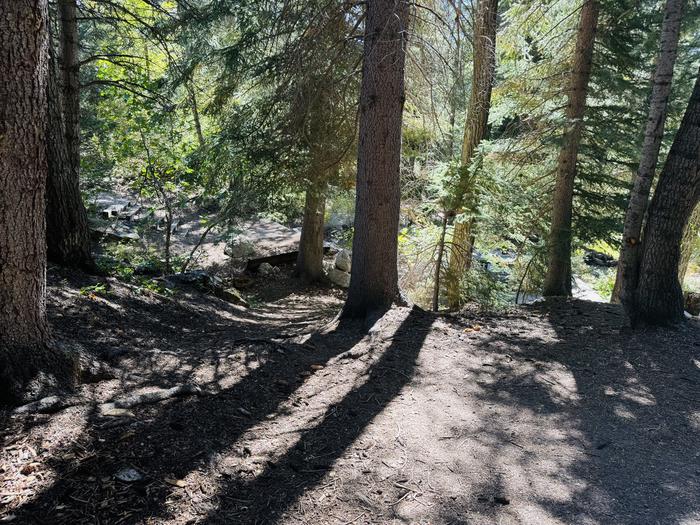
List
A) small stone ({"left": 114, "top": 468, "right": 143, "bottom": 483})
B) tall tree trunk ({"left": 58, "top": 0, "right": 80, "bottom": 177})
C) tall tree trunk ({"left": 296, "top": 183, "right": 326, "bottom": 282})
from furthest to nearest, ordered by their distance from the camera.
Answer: tall tree trunk ({"left": 296, "top": 183, "right": 326, "bottom": 282})
tall tree trunk ({"left": 58, "top": 0, "right": 80, "bottom": 177})
small stone ({"left": 114, "top": 468, "right": 143, "bottom": 483})

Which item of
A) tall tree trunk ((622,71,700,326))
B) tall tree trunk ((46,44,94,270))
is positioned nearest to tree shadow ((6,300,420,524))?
tall tree trunk ((46,44,94,270))

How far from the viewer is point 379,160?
6164 mm

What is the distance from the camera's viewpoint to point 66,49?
6.56 m

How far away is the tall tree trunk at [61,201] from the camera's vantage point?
5852 millimetres

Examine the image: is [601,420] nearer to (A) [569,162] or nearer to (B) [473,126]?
(A) [569,162]

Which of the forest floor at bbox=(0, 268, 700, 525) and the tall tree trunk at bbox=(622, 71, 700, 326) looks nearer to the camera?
the forest floor at bbox=(0, 268, 700, 525)

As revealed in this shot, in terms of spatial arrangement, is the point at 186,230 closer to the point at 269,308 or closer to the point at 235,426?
the point at 269,308

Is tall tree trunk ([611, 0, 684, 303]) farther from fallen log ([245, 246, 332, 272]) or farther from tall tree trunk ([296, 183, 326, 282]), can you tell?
fallen log ([245, 246, 332, 272])

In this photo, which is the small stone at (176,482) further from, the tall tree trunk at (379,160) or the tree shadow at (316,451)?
the tall tree trunk at (379,160)

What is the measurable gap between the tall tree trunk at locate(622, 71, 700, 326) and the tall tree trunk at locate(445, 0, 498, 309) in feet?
8.65

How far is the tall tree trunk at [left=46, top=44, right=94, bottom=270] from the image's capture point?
585cm

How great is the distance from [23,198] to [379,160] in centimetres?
399

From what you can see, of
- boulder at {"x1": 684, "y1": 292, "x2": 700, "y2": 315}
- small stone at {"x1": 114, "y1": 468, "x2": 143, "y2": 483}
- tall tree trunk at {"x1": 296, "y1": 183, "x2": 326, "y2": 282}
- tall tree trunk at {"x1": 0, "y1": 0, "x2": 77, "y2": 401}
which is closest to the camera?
small stone at {"x1": 114, "y1": 468, "x2": 143, "y2": 483}

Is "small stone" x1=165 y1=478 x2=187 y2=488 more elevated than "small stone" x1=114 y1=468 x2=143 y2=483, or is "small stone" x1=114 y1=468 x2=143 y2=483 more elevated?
"small stone" x1=114 y1=468 x2=143 y2=483
